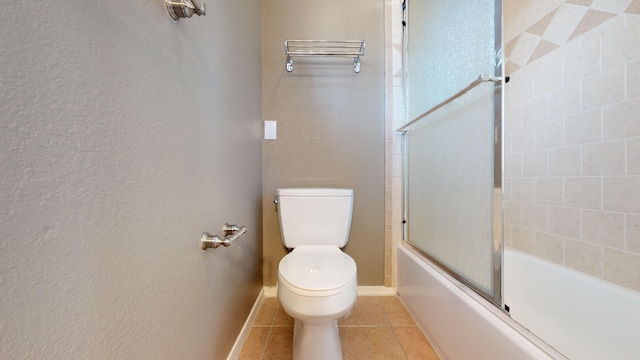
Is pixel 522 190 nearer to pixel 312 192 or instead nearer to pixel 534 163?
pixel 534 163

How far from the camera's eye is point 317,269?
0.89 m

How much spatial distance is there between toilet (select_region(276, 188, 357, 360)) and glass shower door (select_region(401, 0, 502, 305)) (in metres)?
0.45

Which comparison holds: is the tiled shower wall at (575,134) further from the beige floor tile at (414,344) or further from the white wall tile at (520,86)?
the beige floor tile at (414,344)

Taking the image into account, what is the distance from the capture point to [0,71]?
0.25 metres

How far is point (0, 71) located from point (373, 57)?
5.02ft

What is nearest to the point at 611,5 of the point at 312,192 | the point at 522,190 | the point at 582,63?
the point at 582,63

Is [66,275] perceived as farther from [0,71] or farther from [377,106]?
[377,106]

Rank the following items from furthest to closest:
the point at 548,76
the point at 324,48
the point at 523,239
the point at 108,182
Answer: the point at 324,48 → the point at 523,239 → the point at 548,76 → the point at 108,182

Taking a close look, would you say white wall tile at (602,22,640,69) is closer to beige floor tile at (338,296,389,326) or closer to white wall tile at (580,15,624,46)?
white wall tile at (580,15,624,46)

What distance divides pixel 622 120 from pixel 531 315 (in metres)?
0.92

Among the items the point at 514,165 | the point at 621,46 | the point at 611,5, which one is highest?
the point at 611,5

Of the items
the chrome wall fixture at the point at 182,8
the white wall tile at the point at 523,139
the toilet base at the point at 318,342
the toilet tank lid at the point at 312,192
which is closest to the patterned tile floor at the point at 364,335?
the toilet base at the point at 318,342

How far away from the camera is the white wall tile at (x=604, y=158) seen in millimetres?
839

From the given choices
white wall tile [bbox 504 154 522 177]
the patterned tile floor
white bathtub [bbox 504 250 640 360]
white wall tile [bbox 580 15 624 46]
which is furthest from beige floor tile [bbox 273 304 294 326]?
white wall tile [bbox 580 15 624 46]
